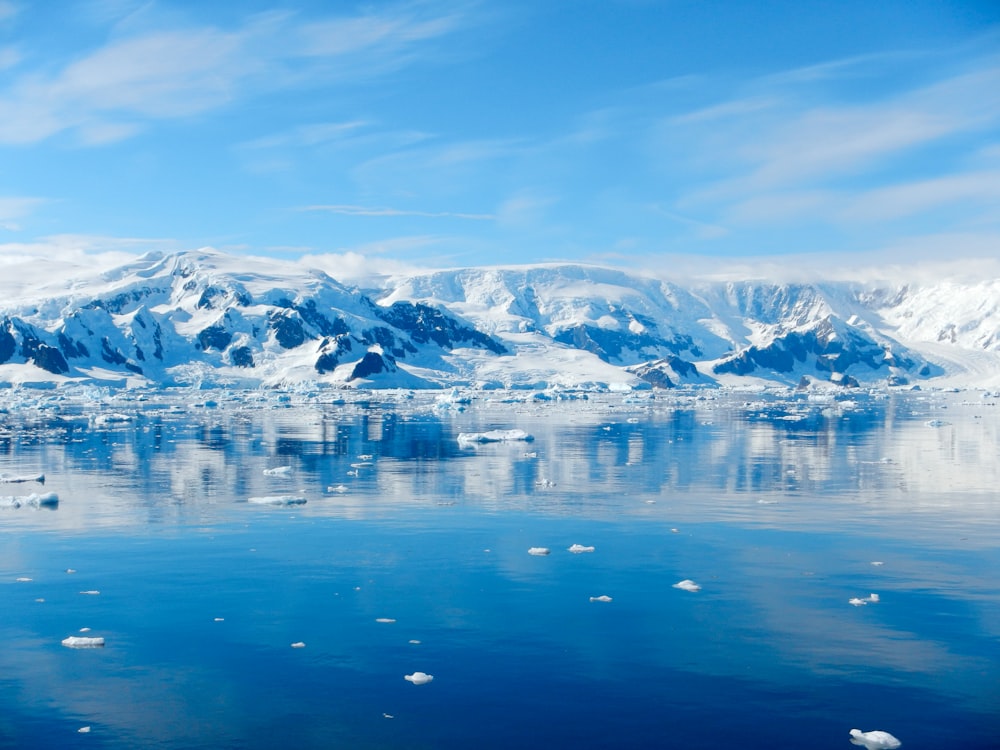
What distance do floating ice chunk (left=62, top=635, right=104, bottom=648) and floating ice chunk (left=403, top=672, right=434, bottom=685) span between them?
6.12 meters

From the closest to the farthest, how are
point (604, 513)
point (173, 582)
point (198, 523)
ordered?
point (173, 582) < point (198, 523) < point (604, 513)

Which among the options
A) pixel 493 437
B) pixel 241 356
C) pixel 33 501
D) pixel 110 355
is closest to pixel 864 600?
pixel 33 501

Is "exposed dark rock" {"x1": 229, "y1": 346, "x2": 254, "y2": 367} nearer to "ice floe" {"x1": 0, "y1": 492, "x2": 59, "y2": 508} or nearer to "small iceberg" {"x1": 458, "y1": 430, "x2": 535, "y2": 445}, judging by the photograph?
"small iceberg" {"x1": 458, "y1": 430, "x2": 535, "y2": 445}

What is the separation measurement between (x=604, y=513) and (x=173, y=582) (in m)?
15.1

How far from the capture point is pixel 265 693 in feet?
54.5

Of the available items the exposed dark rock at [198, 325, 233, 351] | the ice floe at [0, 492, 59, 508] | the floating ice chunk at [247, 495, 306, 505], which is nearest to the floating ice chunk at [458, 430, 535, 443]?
the floating ice chunk at [247, 495, 306, 505]

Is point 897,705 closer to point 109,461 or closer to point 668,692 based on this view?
point 668,692

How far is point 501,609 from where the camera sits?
2134 centimetres

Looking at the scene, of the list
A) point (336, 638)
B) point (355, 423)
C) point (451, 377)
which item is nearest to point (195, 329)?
point (451, 377)

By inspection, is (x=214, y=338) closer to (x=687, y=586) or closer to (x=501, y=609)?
(x=687, y=586)

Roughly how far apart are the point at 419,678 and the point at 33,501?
922 inches

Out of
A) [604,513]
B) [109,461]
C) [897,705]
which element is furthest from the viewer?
[109,461]

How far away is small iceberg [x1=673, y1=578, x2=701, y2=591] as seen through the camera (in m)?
23.0

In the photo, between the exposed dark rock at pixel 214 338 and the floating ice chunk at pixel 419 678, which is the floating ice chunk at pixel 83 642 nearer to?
the floating ice chunk at pixel 419 678
